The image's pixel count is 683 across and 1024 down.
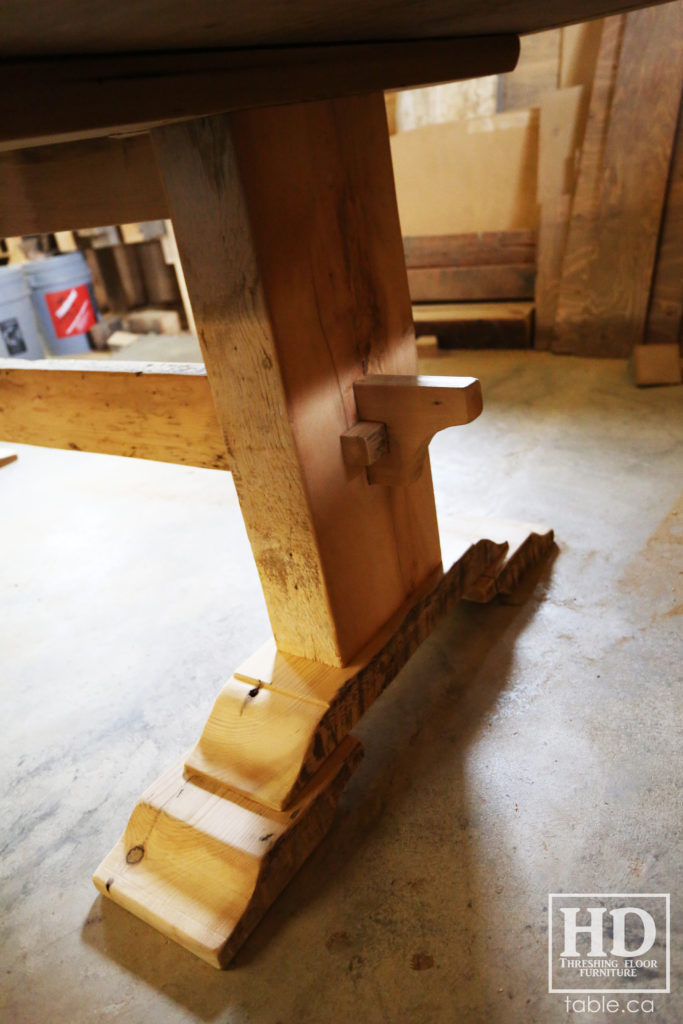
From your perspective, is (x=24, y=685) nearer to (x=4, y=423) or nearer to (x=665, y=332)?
(x=4, y=423)

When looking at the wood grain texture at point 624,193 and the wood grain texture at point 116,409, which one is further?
the wood grain texture at point 624,193

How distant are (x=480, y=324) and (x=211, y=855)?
3.43 metres

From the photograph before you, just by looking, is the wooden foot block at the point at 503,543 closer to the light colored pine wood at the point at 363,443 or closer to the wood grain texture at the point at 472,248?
the light colored pine wood at the point at 363,443

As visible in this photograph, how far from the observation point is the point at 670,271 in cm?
338

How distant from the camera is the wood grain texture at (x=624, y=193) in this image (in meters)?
3.17

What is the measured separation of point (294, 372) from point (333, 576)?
1.28 ft

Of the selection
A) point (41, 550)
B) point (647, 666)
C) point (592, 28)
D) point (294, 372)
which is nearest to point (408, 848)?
point (647, 666)

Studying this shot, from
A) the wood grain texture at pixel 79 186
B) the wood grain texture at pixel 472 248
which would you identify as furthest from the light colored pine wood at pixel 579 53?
the wood grain texture at pixel 79 186

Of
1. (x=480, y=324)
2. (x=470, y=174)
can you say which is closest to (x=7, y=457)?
(x=480, y=324)

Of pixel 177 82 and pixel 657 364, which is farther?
pixel 657 364

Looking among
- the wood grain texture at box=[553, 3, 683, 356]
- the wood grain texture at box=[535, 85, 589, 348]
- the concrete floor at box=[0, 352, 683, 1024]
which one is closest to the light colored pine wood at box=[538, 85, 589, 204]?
the wood grain texture at box=[535, 85, 589, 348]

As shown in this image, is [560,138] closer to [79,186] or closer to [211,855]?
[79,186]

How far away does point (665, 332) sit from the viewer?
348 cm

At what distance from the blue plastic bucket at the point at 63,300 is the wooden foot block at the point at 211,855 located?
15.5ft
